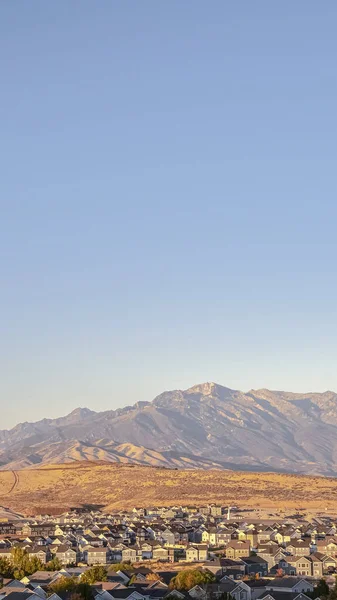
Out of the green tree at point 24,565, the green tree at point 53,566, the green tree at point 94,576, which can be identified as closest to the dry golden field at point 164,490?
the green tree at point 53,566

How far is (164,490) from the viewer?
575 ft

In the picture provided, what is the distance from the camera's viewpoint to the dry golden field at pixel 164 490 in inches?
6358

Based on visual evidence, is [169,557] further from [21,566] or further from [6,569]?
[6,569]

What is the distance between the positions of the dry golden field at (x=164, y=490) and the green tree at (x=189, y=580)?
8367 centimetres

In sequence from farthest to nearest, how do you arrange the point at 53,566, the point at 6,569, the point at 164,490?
the point at 164,490
the point at 53,566
the point at 6,569

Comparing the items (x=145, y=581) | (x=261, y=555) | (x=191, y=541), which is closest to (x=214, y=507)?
(x=191, y=541)

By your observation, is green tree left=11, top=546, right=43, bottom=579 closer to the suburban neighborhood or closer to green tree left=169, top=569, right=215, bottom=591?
the suburban neighborhood

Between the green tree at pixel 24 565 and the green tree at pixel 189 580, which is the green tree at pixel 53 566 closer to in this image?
the green tree at pixel 24 565

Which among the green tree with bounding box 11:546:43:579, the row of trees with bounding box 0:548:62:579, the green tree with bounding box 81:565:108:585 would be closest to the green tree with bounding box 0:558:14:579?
the row of trees with bounding box 0:548:62:579

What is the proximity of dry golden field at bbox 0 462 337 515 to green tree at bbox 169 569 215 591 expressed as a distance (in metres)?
83.7

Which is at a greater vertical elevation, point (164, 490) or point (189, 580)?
point (164, 490)

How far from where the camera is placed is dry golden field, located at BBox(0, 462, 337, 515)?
161500 mm

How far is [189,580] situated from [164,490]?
108 m

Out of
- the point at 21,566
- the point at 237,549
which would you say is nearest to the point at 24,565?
the point at 21,566
